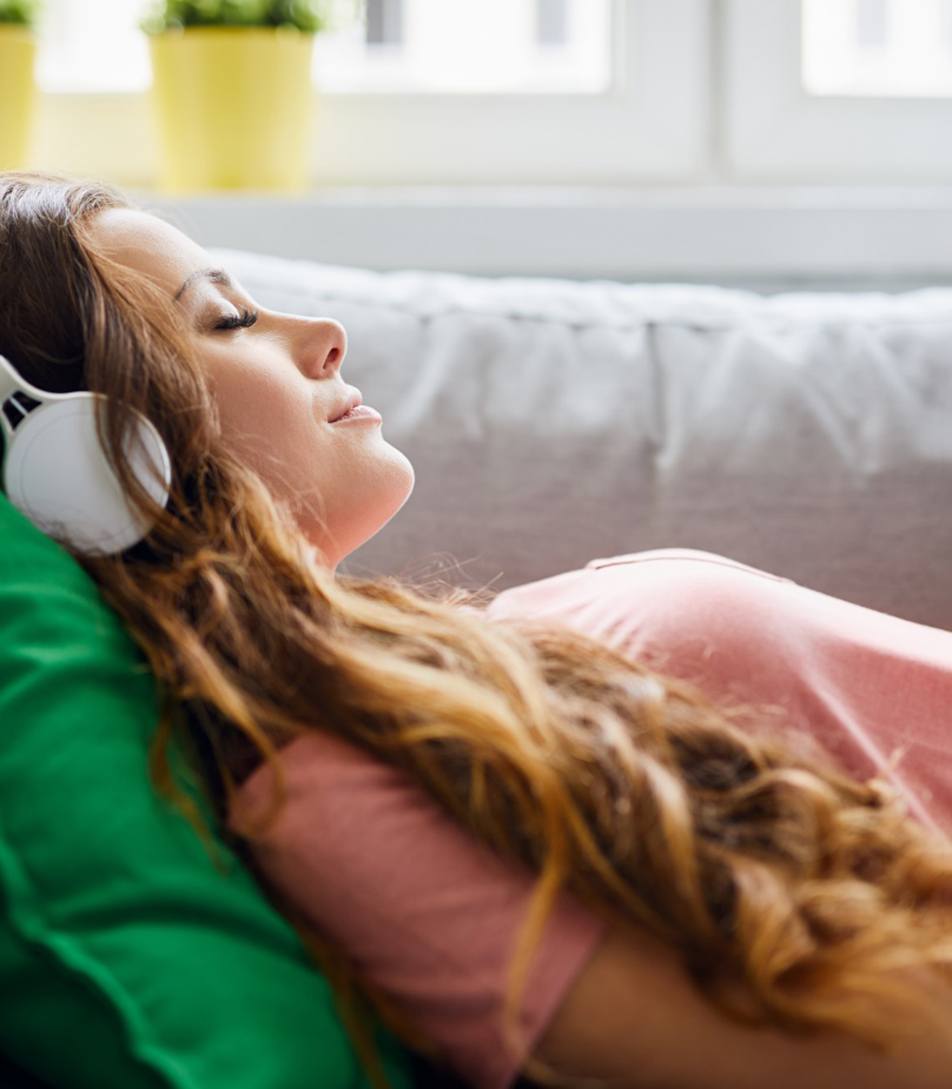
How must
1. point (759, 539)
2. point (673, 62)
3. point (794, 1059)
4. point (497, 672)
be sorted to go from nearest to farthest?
point (794, 1059)
point (497, 672)
point (759, 539)
point (673, 62)

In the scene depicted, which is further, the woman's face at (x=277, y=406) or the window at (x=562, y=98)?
the window at (x=562, y=98)

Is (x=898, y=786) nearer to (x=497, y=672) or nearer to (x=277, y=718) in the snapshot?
(x=497, y=672)

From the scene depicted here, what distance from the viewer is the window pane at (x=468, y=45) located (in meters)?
1.86

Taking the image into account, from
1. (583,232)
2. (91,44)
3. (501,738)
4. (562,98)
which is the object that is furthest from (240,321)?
(91,44)

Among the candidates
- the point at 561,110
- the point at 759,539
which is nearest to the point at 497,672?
the point at 759,539

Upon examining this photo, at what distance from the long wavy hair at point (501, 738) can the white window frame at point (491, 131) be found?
3.19ft

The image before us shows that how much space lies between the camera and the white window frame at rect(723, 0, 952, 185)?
1.76m

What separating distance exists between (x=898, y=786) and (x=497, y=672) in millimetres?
265

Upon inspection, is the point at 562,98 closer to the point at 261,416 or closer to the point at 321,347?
the point at 321,347

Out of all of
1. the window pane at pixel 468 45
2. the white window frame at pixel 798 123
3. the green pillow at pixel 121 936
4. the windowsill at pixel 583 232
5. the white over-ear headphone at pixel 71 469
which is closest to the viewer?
the green pillow at pixel 121 936

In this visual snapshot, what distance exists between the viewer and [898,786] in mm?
840

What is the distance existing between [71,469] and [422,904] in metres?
0.32

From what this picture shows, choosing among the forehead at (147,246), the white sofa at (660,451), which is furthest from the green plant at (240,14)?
the forehead at (147,246)

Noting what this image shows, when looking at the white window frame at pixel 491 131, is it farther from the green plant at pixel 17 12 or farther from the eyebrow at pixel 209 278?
the eyebrow at pixel 209 278
